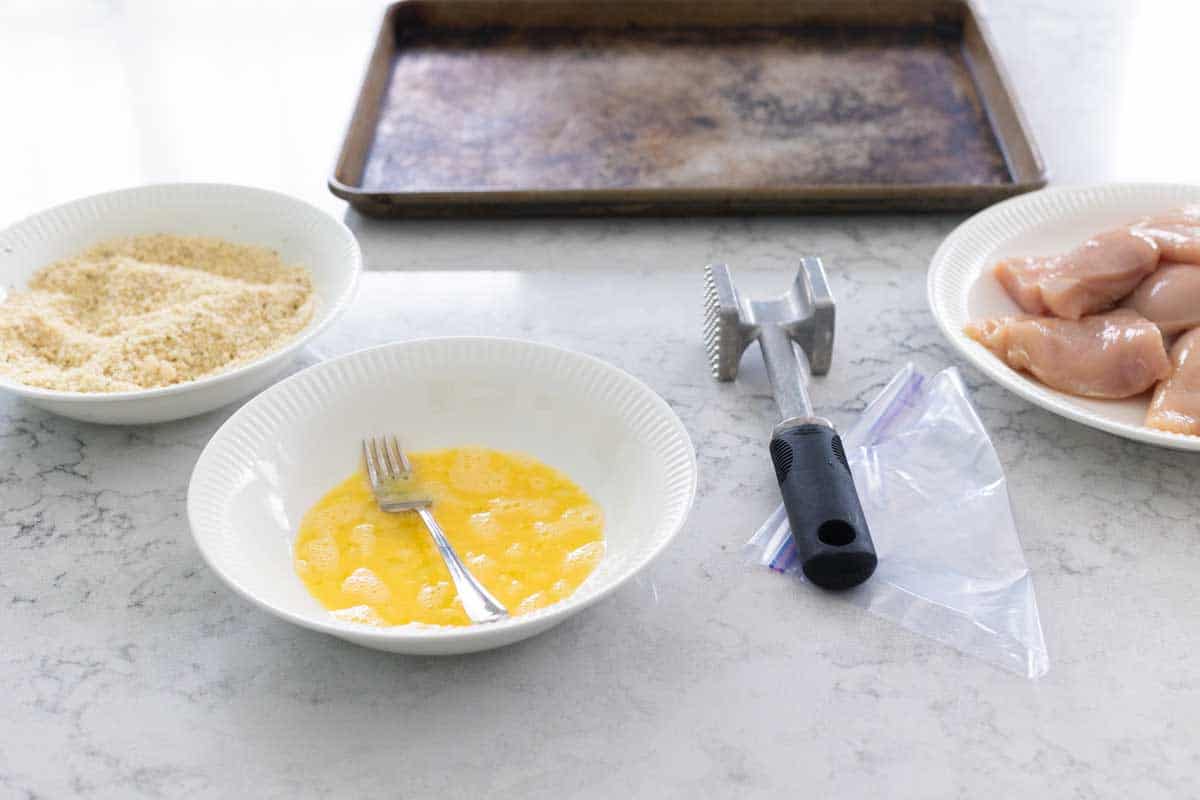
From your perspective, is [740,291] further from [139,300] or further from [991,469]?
[139,300]

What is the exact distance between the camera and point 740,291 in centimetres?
125

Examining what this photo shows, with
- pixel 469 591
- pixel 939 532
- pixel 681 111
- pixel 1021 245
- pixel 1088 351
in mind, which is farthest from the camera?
pixel 681 111

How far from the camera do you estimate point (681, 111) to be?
1524 mm

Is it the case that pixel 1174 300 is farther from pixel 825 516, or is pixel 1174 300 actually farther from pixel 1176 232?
pixel 825 516

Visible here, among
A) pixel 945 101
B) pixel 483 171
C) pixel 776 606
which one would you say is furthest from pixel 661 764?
pixel 945 101

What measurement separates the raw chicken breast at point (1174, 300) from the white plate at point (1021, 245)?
8 cm

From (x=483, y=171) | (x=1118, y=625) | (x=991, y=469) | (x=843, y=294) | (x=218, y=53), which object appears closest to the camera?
(x=1118, y=625)

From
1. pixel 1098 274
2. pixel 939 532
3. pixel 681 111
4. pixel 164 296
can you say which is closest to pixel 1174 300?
pixel 1098 274

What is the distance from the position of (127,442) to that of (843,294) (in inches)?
27.5

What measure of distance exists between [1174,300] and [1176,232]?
82 millimetres

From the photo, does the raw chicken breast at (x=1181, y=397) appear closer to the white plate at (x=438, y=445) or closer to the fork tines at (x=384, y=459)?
the white plate at (x=438, y=445)

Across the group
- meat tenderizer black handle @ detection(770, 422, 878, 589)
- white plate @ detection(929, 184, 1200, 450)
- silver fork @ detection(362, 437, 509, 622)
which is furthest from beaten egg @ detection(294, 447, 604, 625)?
white plate @ detection(929, 184, 1200, 450)

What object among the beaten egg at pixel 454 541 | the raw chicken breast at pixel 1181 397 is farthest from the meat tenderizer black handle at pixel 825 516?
the raw chicken breast at pixel 1181 397

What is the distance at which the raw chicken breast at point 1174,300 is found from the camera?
→ 1051mm
